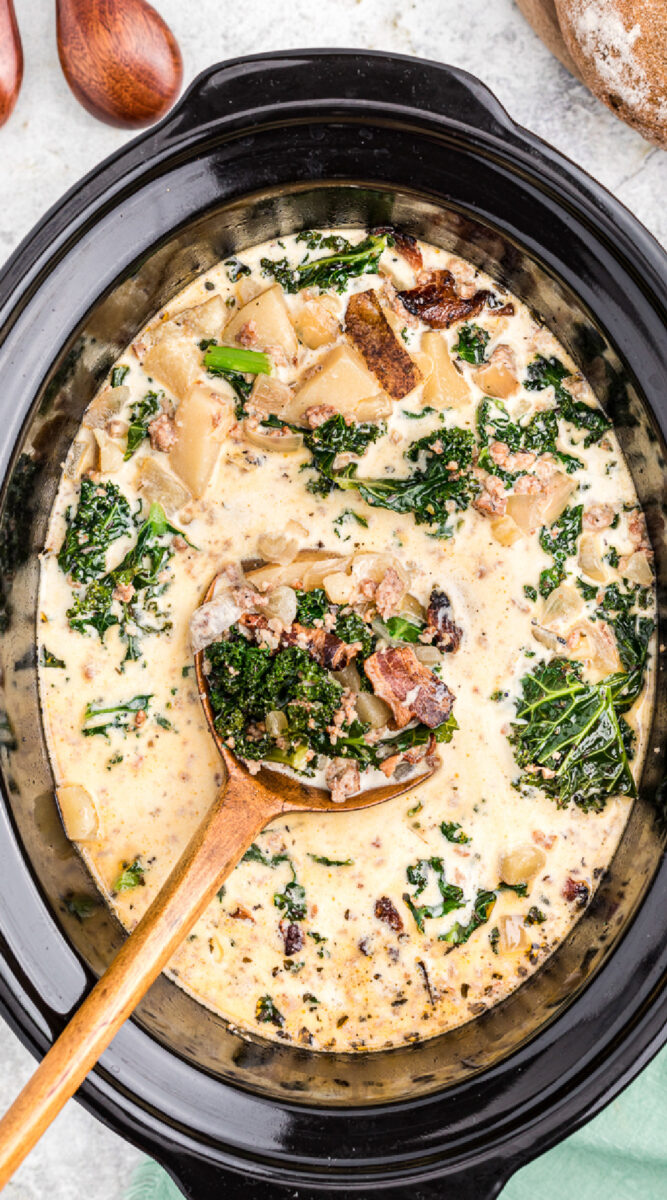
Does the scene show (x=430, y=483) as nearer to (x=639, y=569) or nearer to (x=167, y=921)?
(x=639, y=569)

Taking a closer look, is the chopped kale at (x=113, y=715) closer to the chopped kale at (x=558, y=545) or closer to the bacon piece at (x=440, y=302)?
the chopped kale at (x=558, y=545)

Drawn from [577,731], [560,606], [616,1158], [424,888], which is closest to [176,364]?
[560,606]

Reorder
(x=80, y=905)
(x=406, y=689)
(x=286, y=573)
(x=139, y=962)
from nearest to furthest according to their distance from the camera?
(x=139, y=962)
(x=406, y=689)
(x=286, y=573)
(x=80, y=905)

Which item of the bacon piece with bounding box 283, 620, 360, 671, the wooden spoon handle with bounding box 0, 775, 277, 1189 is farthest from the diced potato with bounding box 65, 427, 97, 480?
the wooden spoon handle with bounding box 0, 775, 277, 1189

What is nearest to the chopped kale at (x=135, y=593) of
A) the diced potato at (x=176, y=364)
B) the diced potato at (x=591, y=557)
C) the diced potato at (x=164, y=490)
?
the diced potato at (x=164, y=490)

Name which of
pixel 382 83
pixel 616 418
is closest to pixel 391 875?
pixel 616 418

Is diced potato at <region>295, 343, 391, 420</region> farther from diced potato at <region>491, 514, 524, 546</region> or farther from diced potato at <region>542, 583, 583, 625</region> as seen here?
diced potato at <region>542, 583, 583, 625</region>
